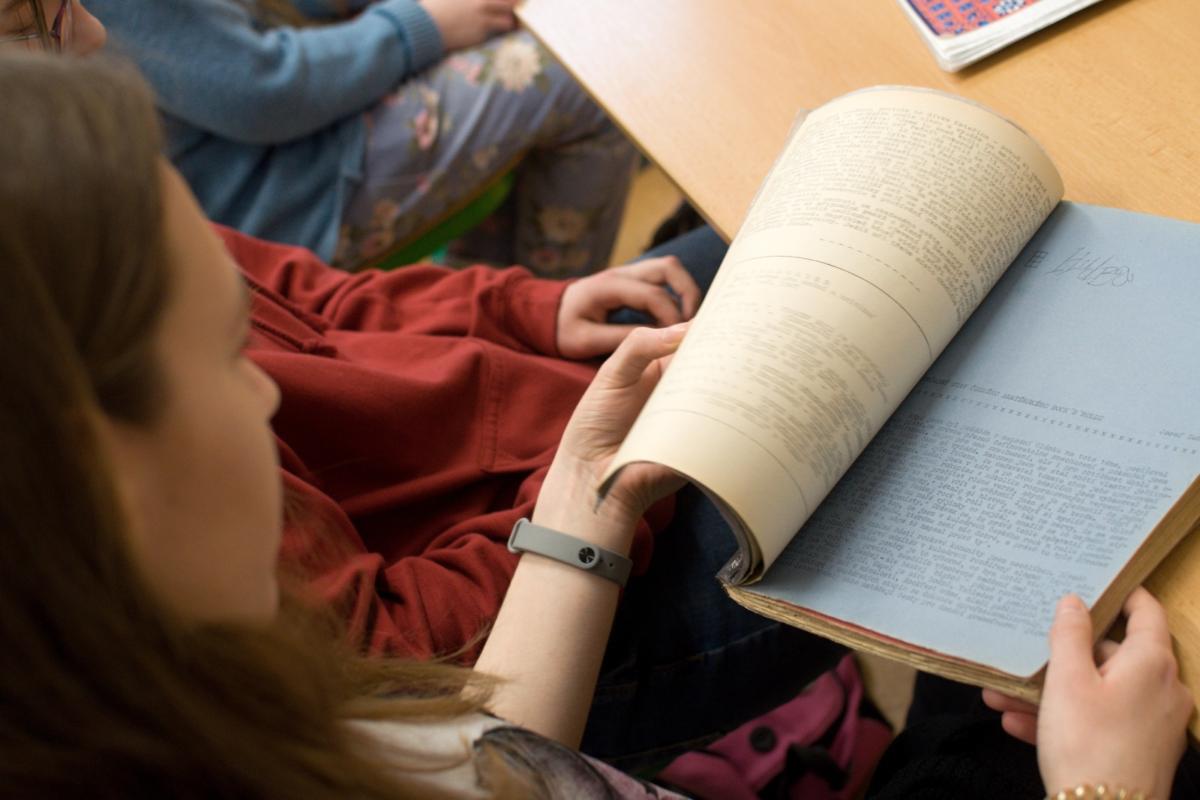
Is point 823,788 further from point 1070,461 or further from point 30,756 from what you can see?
point 30,756

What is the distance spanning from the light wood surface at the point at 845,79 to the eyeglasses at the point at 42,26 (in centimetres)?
33

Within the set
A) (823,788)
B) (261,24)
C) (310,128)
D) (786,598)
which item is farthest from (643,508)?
(261,24)

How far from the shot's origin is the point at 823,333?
45cm

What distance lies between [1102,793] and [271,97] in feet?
2.81

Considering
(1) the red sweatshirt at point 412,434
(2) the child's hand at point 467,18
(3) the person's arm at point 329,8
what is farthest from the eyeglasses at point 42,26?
(3) the person's arm at point 329,8

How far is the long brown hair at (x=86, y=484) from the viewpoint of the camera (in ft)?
0.94

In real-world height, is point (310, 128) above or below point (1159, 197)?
below

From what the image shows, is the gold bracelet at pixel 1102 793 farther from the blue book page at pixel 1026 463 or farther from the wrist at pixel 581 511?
the wrist at pixel 581 511

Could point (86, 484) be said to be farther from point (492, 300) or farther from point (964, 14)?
point (964, 14)

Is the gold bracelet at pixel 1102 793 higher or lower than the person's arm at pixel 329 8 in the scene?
higher

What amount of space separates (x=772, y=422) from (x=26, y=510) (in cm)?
29

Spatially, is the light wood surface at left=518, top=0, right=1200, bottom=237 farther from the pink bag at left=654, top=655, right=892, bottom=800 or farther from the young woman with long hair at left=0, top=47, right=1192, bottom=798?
the pink bag at left=654, top=655, right=892, bottom=800

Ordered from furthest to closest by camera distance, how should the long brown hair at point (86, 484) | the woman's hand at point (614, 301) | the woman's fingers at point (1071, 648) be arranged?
the woman's hand at point (614, 301) < the woman's fingers at point (1071, 648) < the long brown hair at point (86, 484)

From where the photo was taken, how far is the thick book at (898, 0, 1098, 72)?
0.63m
